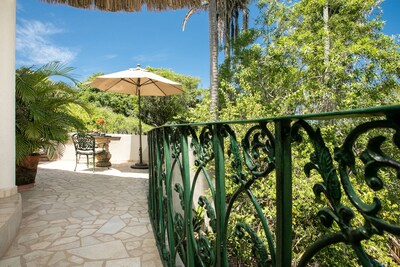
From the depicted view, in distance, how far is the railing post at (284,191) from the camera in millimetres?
583

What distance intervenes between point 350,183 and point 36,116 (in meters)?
4.58

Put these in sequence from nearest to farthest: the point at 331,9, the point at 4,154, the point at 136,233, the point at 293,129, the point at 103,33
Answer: the point at 293,129
the point at 136,233
the point at 4,154
the point at 331,9
the point at 103,33

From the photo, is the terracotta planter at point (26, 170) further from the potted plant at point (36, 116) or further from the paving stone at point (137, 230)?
the paving stone at point (137, 230)

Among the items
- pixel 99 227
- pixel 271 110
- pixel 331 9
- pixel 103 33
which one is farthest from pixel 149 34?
pixel 99 227

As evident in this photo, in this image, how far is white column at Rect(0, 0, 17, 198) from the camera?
3188 mm

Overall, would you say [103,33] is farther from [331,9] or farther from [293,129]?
[293,129]

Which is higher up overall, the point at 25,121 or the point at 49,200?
the point at 25,121

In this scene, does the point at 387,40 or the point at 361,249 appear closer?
the point at 361,249

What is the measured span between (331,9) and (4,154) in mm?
8297

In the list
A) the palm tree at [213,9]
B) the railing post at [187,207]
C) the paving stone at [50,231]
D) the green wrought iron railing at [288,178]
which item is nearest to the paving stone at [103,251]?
the paving stone at [50,231]

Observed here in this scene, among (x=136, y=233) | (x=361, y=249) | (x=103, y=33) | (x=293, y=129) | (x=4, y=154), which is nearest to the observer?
(x=361, y=249)

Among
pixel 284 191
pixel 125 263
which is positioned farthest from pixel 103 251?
pixel 284 191

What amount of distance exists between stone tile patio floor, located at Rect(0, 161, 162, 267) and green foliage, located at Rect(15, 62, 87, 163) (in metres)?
0.85

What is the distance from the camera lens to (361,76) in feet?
19.0
